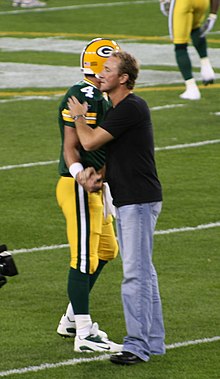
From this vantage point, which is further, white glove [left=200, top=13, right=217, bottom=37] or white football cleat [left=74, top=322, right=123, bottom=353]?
white glove [left=200, top=13, right=217, bottom=37]

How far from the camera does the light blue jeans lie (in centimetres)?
725

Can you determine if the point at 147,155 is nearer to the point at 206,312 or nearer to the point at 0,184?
the point at 206,312

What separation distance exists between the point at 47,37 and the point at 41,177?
1176 cm

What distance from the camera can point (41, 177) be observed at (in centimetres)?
A: 1263

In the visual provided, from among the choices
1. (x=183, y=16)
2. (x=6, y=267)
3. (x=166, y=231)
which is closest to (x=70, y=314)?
(x=6, y=267)

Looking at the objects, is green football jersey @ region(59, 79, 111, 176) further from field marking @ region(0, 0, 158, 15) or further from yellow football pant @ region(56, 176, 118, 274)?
field marking @ region(0, 0, 158, 15)

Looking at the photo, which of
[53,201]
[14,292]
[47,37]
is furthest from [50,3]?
[14,292]

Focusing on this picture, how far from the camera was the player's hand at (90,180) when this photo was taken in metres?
7.21

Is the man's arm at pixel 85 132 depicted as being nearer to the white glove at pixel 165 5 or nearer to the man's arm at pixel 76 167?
the man's arm at pixel 76 167

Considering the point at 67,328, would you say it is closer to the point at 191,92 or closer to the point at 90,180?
the point at 90,180

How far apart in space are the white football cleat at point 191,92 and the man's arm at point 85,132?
936 centimetres

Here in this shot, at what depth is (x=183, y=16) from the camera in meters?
16.7

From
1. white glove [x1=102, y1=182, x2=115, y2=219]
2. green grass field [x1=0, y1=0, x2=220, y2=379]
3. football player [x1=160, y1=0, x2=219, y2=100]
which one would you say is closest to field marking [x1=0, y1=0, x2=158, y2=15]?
green grass field [x1=0, y1=0, x2=220, y2=379]

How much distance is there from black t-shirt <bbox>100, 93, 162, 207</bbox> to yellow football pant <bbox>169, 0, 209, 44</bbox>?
9.56 metres
